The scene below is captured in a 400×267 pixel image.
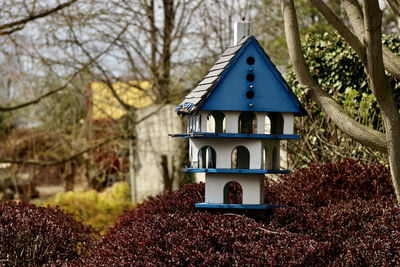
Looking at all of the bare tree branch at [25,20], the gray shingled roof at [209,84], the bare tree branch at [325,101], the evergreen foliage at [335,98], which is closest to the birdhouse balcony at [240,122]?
the gray shingled roof at [209,84]

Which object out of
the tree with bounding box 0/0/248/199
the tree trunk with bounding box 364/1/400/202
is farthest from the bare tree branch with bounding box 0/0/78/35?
the tree trunk with bounding box 364/1/400/202

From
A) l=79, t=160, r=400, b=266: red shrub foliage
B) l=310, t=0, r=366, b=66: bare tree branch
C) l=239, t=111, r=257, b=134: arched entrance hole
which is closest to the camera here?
l=79, t=160, r=400, b=266: red shrub foliage

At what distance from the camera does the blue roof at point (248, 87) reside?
153 inches

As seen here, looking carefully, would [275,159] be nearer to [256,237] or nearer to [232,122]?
[232,122]

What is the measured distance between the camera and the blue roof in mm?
3889

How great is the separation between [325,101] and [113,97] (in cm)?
859

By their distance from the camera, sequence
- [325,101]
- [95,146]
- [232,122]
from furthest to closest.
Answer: [95,146] → [325,101] → [232,122]

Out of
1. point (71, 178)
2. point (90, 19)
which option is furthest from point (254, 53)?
point (71, 178)

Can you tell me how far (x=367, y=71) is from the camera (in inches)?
164

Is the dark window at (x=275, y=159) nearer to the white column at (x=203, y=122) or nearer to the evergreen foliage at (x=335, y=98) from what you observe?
the white column at (x=203, y=122)

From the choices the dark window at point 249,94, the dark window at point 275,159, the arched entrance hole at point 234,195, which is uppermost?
the dark window at point 249,94

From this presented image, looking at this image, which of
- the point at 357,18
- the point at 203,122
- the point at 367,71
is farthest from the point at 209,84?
the point at 357,18

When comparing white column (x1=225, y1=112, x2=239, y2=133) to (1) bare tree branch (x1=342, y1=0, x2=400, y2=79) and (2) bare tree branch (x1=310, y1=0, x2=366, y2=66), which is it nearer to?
(2) bare tree branch (x1=310, y1=0, x2=366, y2=66)

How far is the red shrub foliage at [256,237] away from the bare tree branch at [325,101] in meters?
0.56
